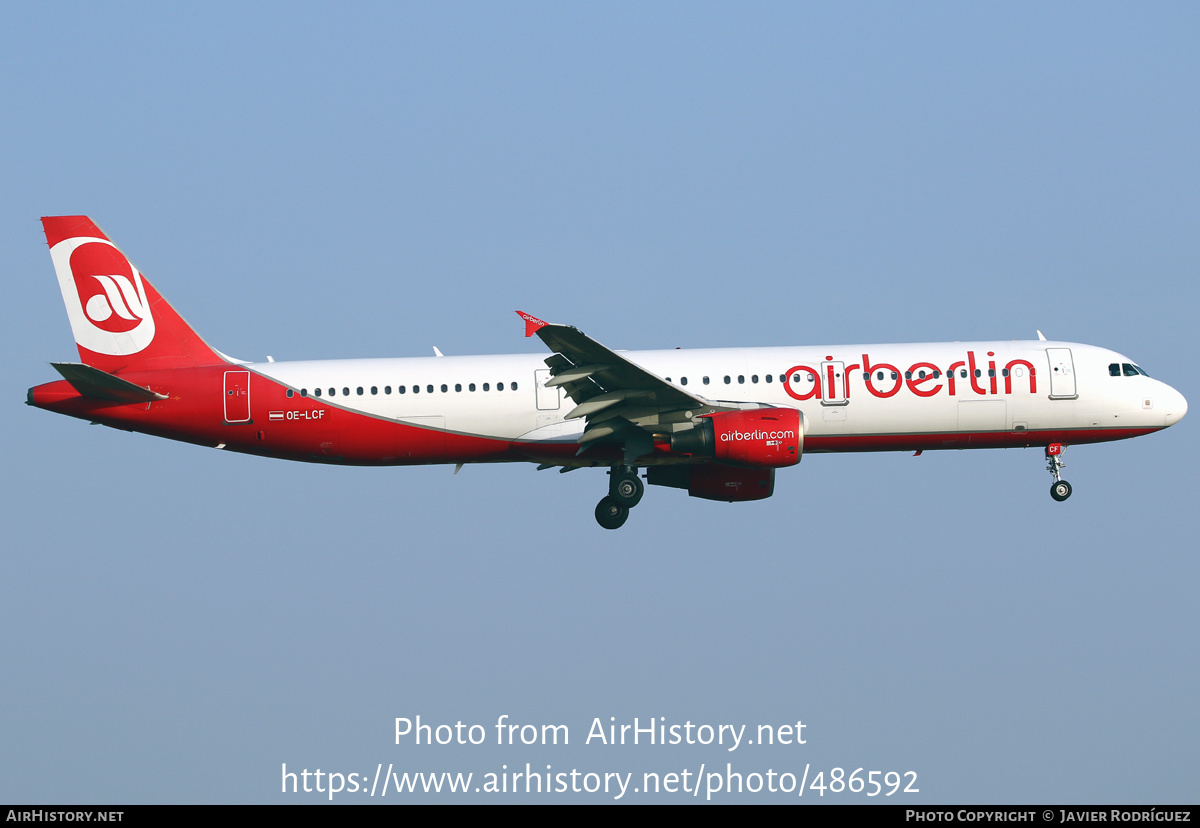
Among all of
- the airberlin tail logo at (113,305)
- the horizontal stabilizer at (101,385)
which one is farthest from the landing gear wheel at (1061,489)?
the airberlin tail logo at (113,305)

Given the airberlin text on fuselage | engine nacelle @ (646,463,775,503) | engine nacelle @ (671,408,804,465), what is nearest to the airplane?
the airberlin text on fuselage

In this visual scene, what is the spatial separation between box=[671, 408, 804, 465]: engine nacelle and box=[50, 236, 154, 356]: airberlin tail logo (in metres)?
16.1

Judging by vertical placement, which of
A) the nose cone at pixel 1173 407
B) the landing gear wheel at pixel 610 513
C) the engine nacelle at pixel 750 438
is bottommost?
the landing gear wheel at pixel 610 513

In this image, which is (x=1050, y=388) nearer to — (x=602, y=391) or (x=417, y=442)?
(x=602, y=391)

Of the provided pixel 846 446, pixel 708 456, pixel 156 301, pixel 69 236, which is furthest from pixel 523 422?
pixel 69 236

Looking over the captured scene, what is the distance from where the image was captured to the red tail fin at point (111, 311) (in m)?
37.1

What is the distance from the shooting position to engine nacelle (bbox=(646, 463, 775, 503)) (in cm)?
3878

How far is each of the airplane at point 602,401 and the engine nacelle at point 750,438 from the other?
17 cm

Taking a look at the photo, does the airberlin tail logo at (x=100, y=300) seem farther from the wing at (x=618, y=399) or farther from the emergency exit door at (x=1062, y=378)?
the emergency exit door at (x=1062, y=378)

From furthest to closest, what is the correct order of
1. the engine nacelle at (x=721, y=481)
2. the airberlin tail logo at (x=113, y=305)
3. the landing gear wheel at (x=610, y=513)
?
the engine nacelle at (x=721, y=481), the airberlin tail logo at (x=113, y=305), the landing gear wheel at (x=610, y=513)

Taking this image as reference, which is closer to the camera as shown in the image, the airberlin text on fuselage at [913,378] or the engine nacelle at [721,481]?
the airberlin text on fuselage at [913,378]

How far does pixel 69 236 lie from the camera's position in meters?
37.6

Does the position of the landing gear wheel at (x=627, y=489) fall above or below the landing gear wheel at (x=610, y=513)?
above

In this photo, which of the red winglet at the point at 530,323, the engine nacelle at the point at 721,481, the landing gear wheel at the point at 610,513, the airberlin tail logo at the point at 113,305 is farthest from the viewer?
the engine nacelle at the point at 721,481
